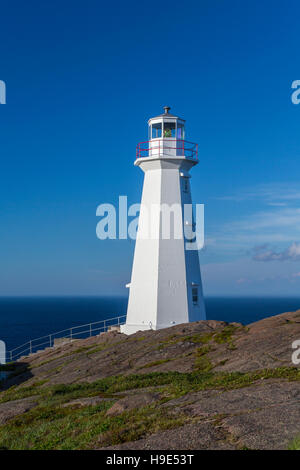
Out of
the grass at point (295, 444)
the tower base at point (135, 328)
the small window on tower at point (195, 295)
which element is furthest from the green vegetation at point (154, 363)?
the grass at point (295, 444)

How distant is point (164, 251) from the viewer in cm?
3003

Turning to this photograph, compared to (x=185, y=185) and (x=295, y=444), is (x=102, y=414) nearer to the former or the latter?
(x=295, y=444)

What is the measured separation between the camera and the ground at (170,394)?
9938 millimetres

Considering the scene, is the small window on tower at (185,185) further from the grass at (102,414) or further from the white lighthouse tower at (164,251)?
the grass at (102,414)

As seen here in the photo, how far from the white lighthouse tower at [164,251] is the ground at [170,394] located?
3.50 metres

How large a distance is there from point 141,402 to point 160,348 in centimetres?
984

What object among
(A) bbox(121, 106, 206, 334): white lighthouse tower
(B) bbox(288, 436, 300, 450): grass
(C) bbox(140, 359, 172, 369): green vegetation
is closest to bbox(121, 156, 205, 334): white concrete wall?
(A) bbox(121, 106, 206, 334): white lighthouse tower

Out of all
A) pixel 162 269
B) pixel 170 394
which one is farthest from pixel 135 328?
pixel 170 394

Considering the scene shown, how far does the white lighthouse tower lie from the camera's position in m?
29.6

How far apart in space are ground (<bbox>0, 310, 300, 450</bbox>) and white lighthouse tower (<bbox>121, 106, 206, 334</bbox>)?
350cm

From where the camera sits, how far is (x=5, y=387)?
24594 millimetres

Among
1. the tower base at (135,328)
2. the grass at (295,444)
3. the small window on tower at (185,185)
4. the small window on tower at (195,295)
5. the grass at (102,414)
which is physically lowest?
the grass at (102,414)

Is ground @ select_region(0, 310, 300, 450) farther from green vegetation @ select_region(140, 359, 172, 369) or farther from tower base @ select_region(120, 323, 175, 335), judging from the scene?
tower base @ select_region(120, 323, 175, 335)
